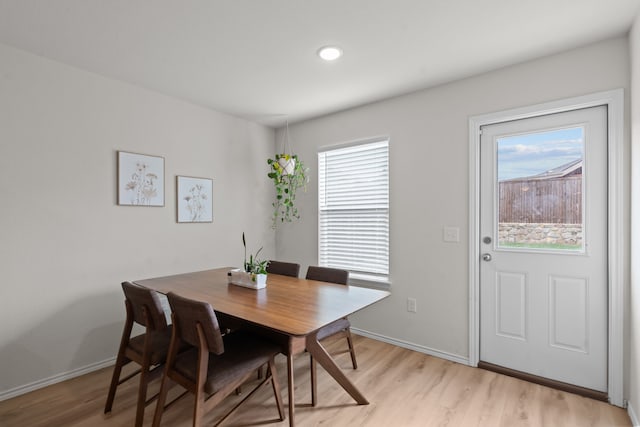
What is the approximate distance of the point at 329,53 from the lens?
2.28m

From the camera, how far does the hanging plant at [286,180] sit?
355 centimetres

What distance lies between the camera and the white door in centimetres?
218

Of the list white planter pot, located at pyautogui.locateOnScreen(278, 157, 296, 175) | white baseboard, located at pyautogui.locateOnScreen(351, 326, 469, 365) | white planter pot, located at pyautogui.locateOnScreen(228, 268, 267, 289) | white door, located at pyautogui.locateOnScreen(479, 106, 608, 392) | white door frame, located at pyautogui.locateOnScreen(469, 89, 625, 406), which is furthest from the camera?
white planter pot, located at pyautogui.locateOnScreen(278, 157, 296, 175)

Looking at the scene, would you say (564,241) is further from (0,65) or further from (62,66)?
(0,65)

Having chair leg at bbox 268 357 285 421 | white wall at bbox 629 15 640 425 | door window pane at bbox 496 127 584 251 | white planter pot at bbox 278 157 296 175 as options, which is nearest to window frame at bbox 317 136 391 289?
white planter pot at bbox 278 157 296 175

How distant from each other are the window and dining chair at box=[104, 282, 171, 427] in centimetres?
200

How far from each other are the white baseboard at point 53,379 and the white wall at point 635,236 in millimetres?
3696

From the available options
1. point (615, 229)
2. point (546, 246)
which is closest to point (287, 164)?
point (546, 246)

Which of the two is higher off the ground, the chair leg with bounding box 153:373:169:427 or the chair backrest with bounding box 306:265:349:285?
the chair backrest with bounding box 306:265:349:285

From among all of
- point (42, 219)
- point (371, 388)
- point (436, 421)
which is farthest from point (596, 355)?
point (42, 219)

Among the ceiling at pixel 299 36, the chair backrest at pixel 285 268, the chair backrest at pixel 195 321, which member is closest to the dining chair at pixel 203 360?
the chair backrest at pixel 195 321

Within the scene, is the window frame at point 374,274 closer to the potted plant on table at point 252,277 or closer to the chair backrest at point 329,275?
the chair backrest at point 329,275

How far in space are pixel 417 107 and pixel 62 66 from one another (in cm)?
292

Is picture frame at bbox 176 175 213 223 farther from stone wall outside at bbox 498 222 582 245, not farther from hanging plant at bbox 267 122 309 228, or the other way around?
stone wall outside at bbox 498 222 582 245
